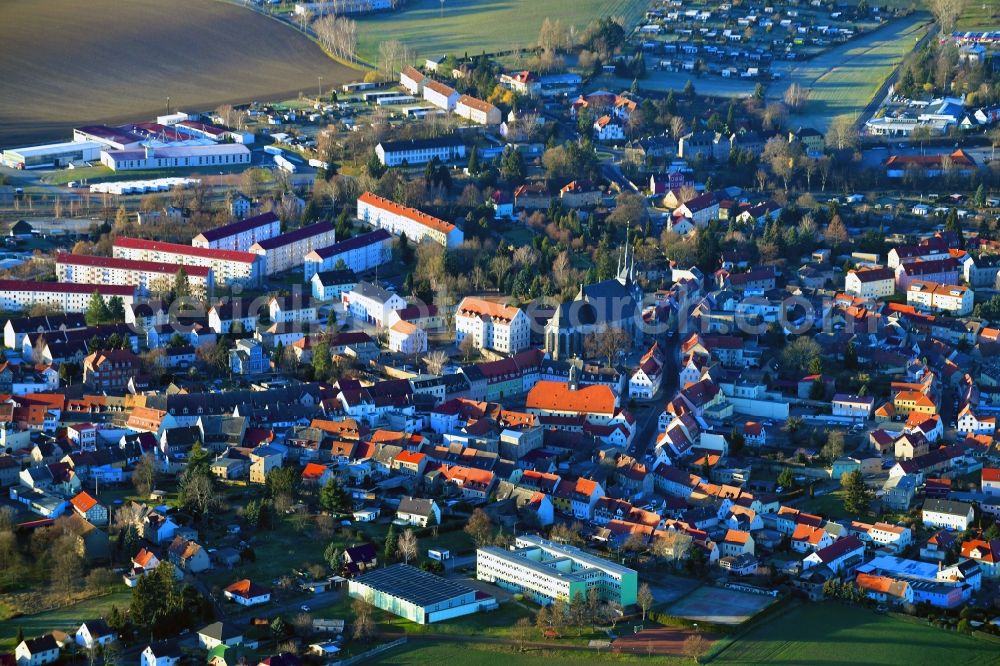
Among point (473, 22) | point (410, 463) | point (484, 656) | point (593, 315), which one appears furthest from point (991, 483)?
point (473, 22)

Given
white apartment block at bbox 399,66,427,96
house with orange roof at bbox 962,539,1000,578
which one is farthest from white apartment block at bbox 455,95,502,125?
house with orange roof at bbox 962,539,1000,578

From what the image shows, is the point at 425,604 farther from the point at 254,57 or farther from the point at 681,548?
the point at 254,57

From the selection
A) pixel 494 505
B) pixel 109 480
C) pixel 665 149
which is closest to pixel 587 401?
pixel 494 505

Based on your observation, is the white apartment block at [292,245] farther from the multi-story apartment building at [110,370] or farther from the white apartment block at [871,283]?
the white apartment block at [871,283]

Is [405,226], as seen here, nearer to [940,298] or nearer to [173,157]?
[173,157]

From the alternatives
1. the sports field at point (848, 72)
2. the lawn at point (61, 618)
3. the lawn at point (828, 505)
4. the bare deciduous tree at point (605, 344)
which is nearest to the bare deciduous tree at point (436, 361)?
the bare deciduous tree at point (605, 344)

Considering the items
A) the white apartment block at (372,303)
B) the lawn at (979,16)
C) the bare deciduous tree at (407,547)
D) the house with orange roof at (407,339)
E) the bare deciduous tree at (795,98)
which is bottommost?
the bare deciduous tree at (407,547)
